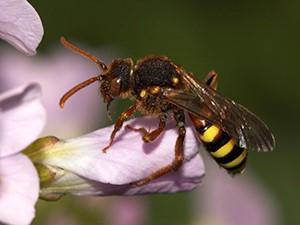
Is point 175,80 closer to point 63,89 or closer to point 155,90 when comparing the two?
point 155,90

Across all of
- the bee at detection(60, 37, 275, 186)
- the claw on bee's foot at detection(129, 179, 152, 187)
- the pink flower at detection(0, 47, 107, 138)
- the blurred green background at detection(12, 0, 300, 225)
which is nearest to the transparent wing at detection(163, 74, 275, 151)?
the bee at detection(60, 37, 275, 186)

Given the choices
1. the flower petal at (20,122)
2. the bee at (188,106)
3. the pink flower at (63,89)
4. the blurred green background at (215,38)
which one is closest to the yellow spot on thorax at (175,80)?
the bee at (188,106)

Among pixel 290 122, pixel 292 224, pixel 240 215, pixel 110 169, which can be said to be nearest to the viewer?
pixel 110 169

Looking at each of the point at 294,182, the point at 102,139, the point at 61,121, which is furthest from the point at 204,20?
the point at 102,139

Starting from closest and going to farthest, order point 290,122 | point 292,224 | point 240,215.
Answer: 1. point 240,215
2. point 292,224
3. point 290,122

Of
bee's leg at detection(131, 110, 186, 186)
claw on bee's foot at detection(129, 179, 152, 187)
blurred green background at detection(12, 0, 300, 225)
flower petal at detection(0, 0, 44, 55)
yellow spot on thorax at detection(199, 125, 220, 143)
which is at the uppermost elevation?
flower petal at detection(0, 0, 44, 55)

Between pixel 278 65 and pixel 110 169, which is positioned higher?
pixel 110 169

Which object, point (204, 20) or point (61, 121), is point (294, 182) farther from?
point (61, 121)

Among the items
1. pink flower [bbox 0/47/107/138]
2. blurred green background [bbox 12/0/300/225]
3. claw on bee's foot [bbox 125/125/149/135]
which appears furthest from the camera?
blurred green background [bbox 12/0/300/225]

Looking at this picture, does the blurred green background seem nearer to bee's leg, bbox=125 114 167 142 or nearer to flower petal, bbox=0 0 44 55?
bee's leg, bbox=125 114 167 142
